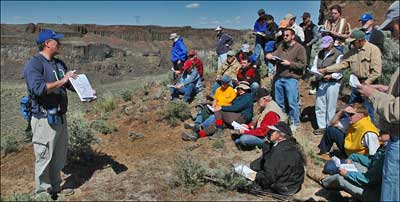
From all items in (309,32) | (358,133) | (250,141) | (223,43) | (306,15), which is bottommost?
(250,141)

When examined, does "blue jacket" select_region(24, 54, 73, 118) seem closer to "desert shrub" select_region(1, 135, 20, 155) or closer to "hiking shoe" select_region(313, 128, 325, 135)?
"desert shrub" select_region(1, 135, 20, 155)

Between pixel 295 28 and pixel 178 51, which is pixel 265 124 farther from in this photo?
pixel 178 51

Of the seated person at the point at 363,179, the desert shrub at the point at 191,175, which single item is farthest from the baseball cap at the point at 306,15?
the desert shrub at the point at 191,175

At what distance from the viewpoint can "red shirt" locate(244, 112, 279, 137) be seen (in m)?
6.11

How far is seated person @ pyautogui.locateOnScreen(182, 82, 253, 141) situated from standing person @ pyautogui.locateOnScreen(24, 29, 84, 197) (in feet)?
10.2

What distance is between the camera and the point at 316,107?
7.14 meters

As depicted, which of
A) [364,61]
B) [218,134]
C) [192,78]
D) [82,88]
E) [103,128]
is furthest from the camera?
[192,78]

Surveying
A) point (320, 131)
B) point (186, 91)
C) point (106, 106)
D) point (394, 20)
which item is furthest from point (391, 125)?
point (106, 106)

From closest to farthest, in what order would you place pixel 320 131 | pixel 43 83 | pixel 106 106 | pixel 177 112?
→ pixel 43 83 < pixel 320 131 < pixel 177 112 < pixel 106 106

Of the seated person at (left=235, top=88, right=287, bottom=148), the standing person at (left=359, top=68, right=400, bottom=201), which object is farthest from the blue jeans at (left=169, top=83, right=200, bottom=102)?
the standing person at (left=359, top=68, right=400, bottom=201)

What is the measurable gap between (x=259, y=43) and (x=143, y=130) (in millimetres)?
3720

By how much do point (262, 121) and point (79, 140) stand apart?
3077 mm

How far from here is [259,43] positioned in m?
9.99

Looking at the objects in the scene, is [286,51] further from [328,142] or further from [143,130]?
[143,130]
